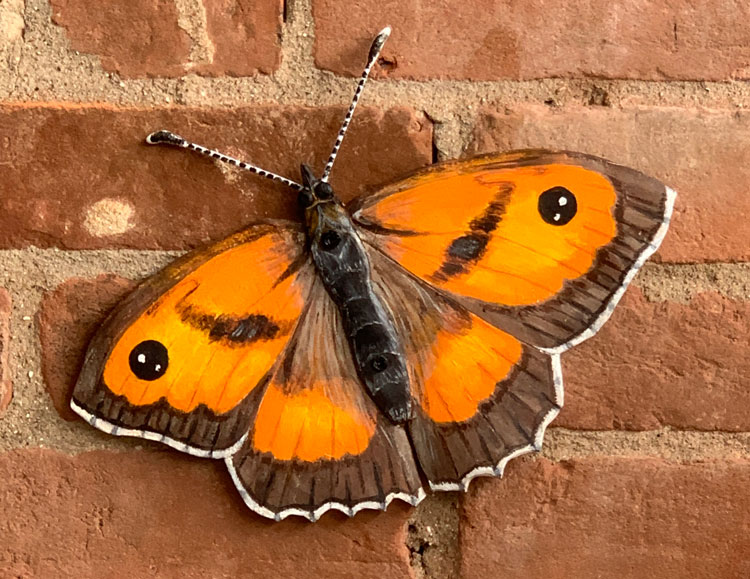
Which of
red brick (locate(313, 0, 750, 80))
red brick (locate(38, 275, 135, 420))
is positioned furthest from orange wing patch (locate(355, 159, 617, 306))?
red brick (locate(38, 275, 135, 420))

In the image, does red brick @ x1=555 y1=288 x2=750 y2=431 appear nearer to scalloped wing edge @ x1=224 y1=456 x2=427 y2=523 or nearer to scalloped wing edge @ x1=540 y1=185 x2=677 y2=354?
scalloped wing edge @ x1=540 y1=185 x2=677 y2=354

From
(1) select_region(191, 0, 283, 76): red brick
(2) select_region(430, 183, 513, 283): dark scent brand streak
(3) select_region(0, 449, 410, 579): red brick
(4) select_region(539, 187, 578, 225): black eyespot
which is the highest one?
(1) select_region(191, 0, 283, 76): red brick

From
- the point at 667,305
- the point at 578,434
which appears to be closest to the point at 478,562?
the point at 578,434

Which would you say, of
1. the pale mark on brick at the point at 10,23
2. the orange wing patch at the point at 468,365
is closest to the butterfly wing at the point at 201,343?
the orange wing patch at the point at 468,365

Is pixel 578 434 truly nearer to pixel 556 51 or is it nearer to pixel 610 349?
pixel 610 349

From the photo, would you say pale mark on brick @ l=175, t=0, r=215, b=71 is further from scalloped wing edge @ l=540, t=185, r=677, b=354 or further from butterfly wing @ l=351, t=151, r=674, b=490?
scalloped wing edge @ l=540, t=185, r=677, b=354

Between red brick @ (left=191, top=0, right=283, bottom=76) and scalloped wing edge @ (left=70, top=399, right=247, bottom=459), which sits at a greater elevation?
red brick @ (left=191, top=0, right=283, bottom=76)
